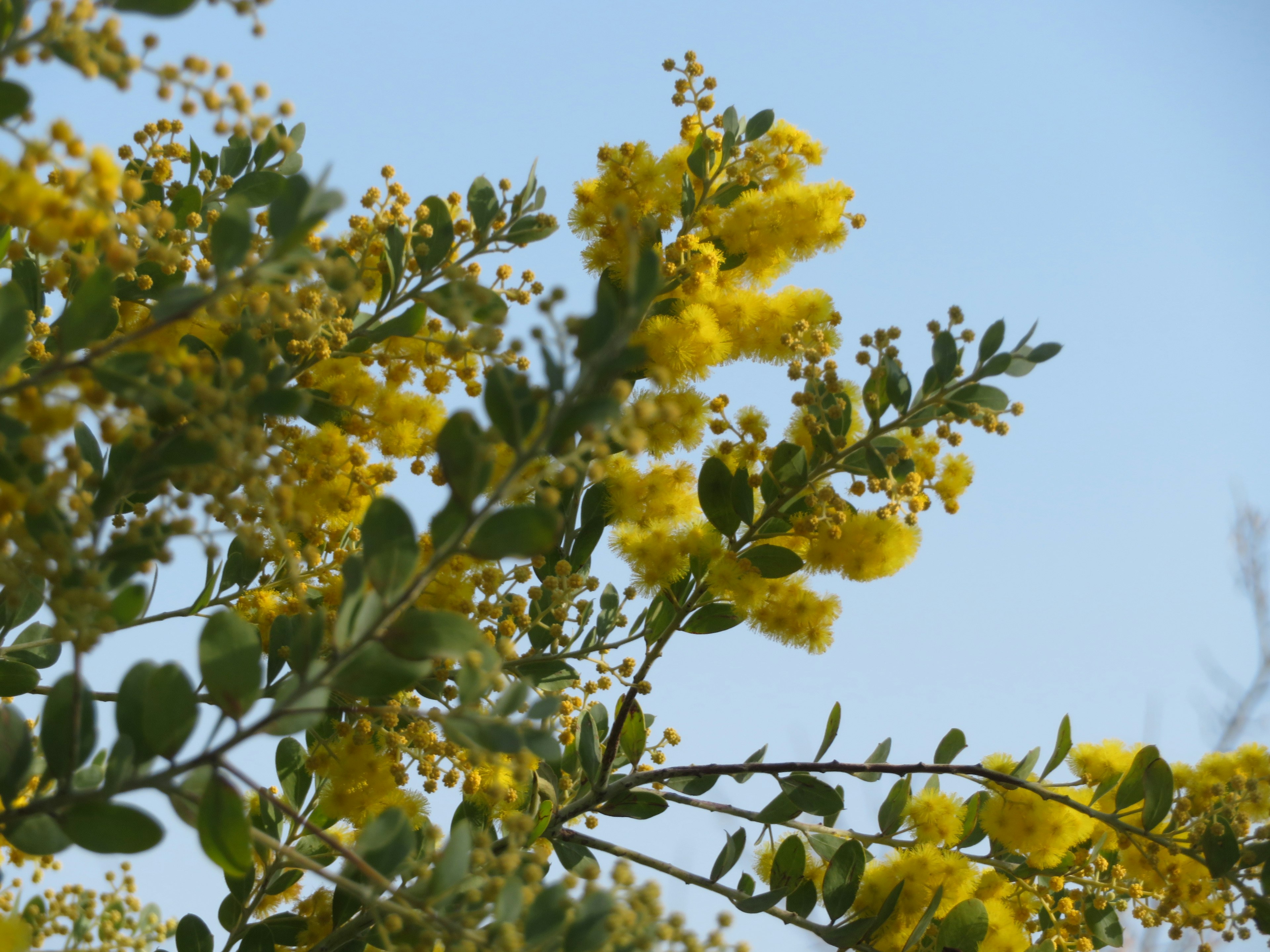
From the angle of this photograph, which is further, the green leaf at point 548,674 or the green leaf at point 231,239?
the green leaf at point 548,674

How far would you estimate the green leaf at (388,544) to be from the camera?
1.08 meters

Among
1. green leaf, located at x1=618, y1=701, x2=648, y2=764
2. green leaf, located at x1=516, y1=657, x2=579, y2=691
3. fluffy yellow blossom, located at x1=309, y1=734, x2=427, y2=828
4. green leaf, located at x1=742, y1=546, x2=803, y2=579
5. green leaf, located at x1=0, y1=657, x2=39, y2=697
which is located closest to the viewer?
green leaf, located at x1=0, y1=657, x2=39, y2=697

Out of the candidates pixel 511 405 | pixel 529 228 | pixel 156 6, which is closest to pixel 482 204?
pixel 529 228

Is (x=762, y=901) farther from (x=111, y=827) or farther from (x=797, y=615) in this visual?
(x=111, y=827)

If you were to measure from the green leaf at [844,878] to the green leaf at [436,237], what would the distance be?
5.07 ft

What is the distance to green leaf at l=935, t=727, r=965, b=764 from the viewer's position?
2.56 m

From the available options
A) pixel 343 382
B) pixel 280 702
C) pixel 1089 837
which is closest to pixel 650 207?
pixel 343 382

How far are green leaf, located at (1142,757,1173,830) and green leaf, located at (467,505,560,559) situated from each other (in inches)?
63.8

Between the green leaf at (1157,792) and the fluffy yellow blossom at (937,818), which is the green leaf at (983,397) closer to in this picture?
the green leaf at (1157,792)

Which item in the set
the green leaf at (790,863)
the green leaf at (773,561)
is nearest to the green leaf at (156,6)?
the green leaf at (773,561)

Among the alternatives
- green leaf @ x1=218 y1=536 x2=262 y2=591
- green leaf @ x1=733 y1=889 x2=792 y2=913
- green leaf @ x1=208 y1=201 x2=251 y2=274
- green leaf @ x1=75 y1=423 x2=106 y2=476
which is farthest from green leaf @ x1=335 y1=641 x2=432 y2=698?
green leaf @ x1=733 y1=889 x2=792 y2=913

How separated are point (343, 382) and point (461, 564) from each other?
1.44 feet

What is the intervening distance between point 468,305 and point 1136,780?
1.75 m

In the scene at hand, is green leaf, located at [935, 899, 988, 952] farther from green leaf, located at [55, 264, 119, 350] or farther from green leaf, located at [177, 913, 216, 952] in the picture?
green leaf, located at [55, 264, 119, 350]
